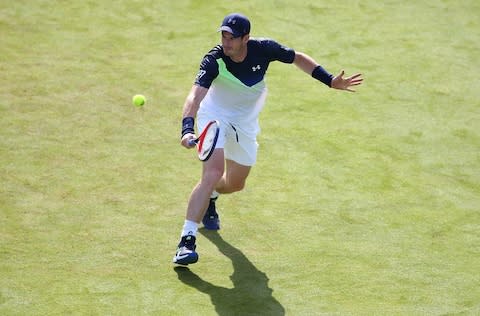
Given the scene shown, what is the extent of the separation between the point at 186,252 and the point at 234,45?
197 cm

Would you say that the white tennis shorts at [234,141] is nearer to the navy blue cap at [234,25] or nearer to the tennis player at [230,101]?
the tennis player at [230,101]

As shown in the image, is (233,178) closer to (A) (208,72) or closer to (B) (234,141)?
(B) (234,141)

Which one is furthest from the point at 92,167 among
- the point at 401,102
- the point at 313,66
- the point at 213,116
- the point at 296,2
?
the point at 296,2

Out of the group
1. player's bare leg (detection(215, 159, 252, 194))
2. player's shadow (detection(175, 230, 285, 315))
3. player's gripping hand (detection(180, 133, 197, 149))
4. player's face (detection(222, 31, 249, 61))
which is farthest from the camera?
player's bare leg (detection(215, 159, 252, 194))

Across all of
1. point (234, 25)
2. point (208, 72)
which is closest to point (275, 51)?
point (234, 25)

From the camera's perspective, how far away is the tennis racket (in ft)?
26.3

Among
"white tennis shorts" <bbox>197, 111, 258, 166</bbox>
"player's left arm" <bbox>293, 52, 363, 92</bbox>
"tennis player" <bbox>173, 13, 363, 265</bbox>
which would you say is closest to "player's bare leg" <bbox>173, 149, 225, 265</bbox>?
"tennis player" <bbox>173, 13, 363, 265</bbox>

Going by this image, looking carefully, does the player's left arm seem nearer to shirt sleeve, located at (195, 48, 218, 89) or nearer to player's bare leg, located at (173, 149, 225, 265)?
shirt sleeve, located at (195, 48, 218, 89)

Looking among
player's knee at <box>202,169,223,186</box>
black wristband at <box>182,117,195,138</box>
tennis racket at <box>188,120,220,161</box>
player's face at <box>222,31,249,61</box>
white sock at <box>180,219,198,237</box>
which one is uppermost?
player's face at <box>222,31,249,61</box>

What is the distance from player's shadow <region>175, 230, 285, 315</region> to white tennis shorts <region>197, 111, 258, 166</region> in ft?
3.10

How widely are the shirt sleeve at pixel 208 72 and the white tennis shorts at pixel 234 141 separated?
45 cm

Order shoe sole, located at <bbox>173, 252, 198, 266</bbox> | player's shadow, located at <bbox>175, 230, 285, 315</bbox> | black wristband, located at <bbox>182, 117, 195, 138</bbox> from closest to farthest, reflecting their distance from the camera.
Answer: player's shadow, located at <bbox>175, 230, 285, 315</bbox>
black wristband, located at <bbox>182, 117, 195, 138</bbox>
shoe sole, located at <bbox>173, 252, 198, 266</bbox>

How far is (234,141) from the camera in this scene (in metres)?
8.73

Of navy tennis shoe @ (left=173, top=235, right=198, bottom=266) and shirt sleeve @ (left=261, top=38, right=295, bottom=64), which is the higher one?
shirt sleeve @ (left=261, top=38, right=295, bottom=64)
